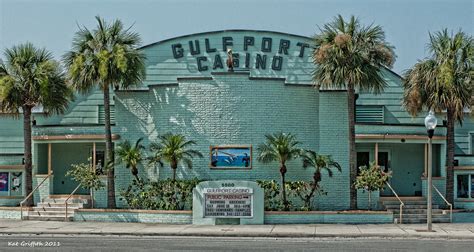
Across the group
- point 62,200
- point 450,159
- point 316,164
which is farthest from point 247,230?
point 62,200

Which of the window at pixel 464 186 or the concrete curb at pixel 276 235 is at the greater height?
the window at pixel 464 186

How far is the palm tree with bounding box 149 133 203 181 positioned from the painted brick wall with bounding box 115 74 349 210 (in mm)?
391

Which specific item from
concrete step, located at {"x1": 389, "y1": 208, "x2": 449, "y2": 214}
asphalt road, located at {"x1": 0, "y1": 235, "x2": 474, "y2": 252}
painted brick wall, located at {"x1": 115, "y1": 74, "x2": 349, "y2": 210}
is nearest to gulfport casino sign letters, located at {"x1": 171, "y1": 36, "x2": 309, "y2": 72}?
painted brick wall, located at {"x1": 115, "y1": 74, "x2": 349, "y2": 210}

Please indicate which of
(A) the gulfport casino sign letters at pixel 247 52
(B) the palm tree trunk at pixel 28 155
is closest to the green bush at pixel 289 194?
(A) the gulfport casino sign letters at pixel 247 52

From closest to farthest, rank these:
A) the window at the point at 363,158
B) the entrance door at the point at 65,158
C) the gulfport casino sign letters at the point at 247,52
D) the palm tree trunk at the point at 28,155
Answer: the palm tree trunk at the point at 28,155 < the window at the point at 363,158 < the entrance door at the point at 65,158 < the gulfport casino sign letters at the point at 247,52

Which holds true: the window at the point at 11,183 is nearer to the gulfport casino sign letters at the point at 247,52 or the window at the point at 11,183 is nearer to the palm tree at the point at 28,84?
the palm tree at the point at 28,84

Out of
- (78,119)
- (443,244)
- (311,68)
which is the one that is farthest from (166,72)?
(443,244)

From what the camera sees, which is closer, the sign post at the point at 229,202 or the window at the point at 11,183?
the sign post at the point at 229,202

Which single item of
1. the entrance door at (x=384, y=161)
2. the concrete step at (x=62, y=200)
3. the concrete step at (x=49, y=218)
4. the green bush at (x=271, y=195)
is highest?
the entrance door at (x=384, y=161)

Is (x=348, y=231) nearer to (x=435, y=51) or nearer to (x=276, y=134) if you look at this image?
(x=276, y=134)

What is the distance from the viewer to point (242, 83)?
1208 inches

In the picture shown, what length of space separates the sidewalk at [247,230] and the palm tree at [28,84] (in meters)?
5.28

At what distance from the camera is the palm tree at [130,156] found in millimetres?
30141

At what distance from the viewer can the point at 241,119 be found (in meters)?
30.7
